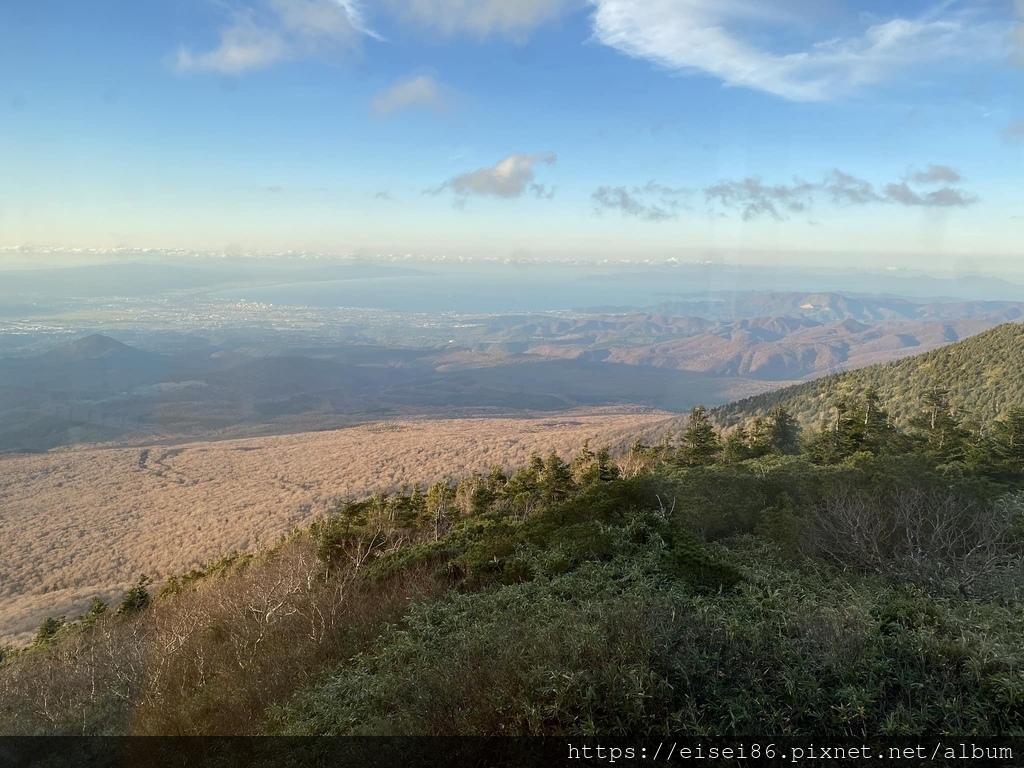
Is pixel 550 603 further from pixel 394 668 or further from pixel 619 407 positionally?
pixel 619 407

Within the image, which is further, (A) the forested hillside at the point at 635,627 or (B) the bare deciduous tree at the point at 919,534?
(B) the bare deciduous tree at the point at 919,534

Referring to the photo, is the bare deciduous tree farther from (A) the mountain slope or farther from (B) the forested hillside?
(A) the mountain slope

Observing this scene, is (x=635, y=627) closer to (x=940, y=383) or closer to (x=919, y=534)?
(x=919, y=534)

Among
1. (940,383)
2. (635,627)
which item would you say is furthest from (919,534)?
(940,383)

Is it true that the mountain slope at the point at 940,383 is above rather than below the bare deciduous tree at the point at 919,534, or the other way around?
below

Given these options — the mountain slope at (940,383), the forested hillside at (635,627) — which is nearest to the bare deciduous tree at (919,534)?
the forested hillside at (635,627)

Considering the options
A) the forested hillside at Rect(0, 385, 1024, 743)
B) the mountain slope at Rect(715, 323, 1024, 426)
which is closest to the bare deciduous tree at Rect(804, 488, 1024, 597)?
the forested hillside at Rect(0, 385, 1024, 743)

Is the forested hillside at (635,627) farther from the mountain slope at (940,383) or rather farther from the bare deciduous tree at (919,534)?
the mountain slope at (940,383)

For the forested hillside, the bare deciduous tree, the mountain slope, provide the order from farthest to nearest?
the mountain slope → the bare deciduous tree → the forested hillside

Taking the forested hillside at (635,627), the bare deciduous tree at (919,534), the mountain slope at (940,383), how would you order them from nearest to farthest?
the forested hillside at (635,627)
the bare deciduous tree at (919,534)
the mountain slope at (940,383)
